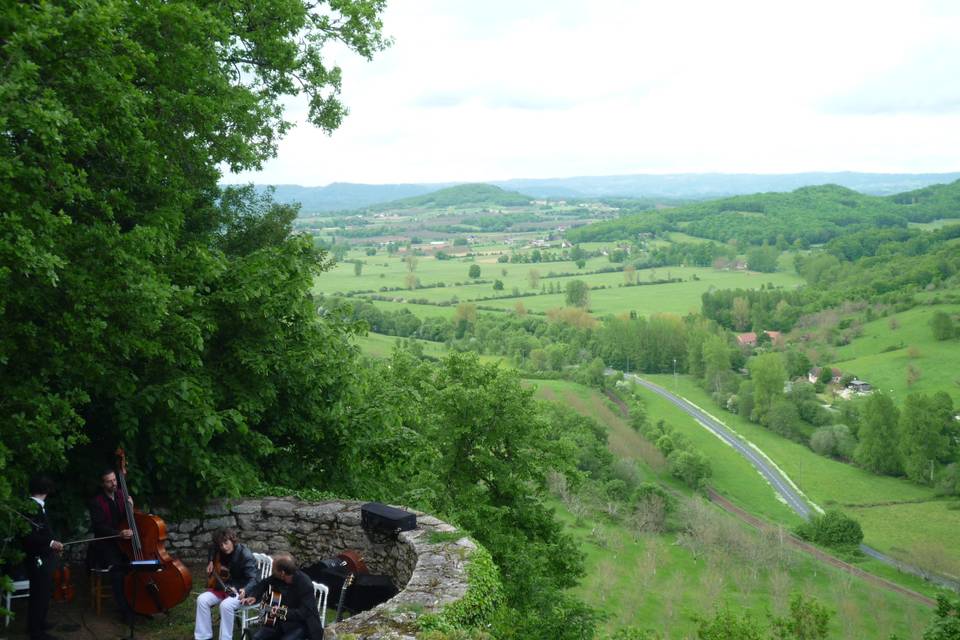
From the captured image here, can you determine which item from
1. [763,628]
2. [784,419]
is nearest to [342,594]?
[763,628]

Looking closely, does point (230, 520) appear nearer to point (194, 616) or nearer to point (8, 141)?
point (194, 616)

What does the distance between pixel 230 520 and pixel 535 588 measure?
9.20 meters

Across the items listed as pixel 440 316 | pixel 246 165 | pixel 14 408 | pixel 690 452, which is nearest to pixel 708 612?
Answer: pixel 690 452

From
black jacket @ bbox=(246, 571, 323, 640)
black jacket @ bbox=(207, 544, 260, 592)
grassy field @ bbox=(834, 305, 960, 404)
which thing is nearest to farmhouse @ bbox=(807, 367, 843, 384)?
grassy field @ bbox=(834, 305, 960, 404)

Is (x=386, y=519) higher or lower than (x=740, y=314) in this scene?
higher

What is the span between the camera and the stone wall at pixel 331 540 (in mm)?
9969

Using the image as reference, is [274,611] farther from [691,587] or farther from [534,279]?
[534,279]

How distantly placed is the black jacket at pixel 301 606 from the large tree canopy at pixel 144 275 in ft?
10.5

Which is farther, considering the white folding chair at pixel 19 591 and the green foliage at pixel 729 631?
the green foliage at pixel 729 631

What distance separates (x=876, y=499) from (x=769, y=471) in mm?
10839

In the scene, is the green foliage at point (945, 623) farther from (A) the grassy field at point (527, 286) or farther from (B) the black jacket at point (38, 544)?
(A) the grassy field at point (527, 286)

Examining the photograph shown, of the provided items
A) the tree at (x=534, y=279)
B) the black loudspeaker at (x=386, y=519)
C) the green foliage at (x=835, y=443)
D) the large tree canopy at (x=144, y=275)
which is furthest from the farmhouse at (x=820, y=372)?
the black loudspeaker at (x=386, y=519)

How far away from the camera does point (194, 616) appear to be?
10.4 metres

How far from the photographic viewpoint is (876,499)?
84125mm
